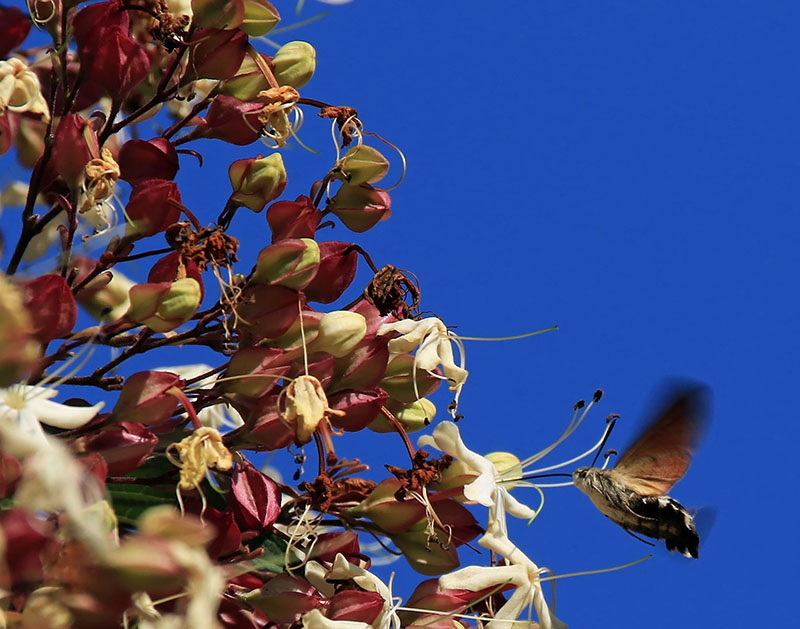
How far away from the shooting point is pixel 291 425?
1.09 meters

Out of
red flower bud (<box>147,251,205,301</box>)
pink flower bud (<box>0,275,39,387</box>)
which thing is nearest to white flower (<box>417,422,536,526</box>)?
red flower bud (<box>147,251,205,301</box>)

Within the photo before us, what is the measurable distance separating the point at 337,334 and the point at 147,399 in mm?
185

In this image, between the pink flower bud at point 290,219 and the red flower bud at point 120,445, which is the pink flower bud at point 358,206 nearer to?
the pink flower bud at point 290,219

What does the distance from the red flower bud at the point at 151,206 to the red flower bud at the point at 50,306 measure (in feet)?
0.55

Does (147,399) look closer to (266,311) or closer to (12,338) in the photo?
(266,311)

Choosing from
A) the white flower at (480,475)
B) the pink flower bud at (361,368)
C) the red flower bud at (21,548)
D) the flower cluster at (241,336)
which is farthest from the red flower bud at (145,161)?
the red flower bud at (21,548)

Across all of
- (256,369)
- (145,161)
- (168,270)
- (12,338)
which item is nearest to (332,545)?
(256,369)

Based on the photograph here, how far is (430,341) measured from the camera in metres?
1.28

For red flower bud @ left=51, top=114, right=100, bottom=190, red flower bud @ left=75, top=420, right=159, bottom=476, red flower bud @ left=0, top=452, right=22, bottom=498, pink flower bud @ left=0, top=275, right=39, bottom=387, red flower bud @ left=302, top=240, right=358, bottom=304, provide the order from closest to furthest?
pink flower bud @ left=0, top=275, right=39, bottom=387 → red flower bud @ left=0, top=452, right=22, bottom=498 → red flower bud @ left=75, top=420, right=159, bottom=476 → red flower bud @ left=51, top=114, right=100, bottom=190 → red flower bud @ left=302, top=240, right=358, bottom=304

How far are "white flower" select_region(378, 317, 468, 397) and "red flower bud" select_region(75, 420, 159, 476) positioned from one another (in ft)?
1.02

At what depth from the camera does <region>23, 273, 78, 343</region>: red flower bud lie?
1.02m

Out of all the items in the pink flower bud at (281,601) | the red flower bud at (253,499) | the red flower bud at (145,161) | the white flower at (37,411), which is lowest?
the pink flower bud at (281,601)

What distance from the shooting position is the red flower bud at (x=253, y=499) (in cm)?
113

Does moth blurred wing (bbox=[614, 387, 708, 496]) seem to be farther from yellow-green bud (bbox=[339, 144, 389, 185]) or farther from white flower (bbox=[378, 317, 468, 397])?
yellow-green bud (bbox=[339, 144, 389, 185])
